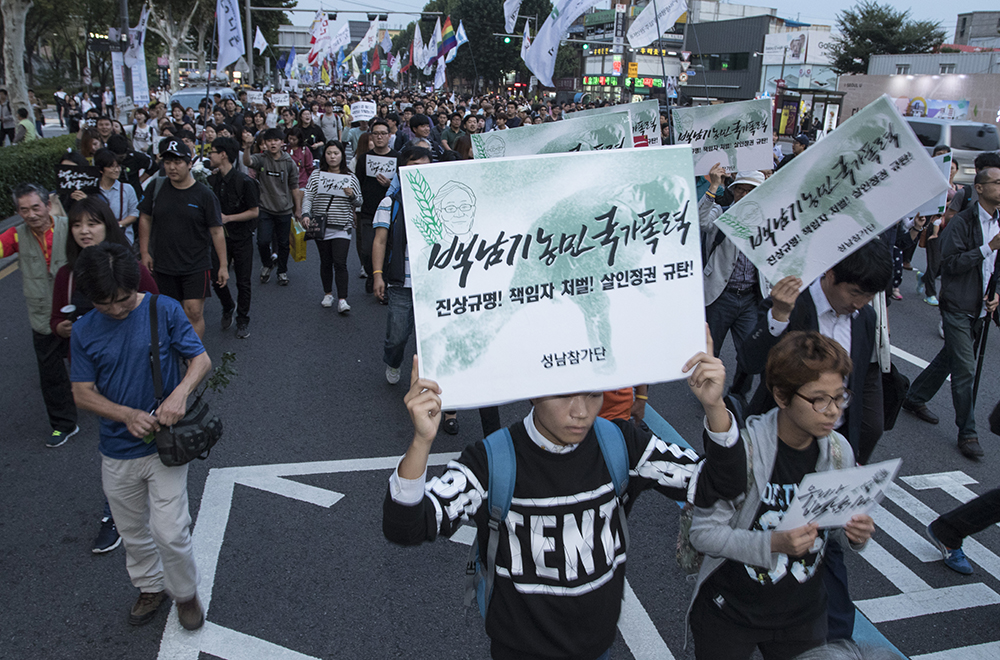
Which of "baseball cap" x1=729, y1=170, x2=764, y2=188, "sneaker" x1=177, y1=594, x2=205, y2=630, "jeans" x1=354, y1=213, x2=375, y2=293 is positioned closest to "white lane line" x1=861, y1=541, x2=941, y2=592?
"baseball cap" x1=729, y1=170, x2=764, y2=188

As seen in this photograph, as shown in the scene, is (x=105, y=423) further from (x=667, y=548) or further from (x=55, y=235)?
(x=667, y=548)

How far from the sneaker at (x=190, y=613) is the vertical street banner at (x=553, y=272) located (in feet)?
7.45

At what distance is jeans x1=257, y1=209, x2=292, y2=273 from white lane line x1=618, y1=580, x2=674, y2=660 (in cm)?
694

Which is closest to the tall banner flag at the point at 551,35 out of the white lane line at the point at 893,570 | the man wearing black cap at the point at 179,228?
the man wearing black cap at the point at 179,228

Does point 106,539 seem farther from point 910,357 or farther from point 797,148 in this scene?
point 797,148

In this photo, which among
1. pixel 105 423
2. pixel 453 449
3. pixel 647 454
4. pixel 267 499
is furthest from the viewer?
pixel 453 449

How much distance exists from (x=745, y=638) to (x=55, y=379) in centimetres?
→ 482

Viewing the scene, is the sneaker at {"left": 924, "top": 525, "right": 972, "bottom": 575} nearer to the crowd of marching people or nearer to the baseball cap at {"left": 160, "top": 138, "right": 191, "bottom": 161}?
the crowd of marching people

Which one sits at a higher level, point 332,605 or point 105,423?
point 105,423

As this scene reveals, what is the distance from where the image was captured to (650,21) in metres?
12.8

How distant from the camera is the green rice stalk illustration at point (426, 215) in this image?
1867mm

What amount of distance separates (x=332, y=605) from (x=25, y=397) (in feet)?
12.9

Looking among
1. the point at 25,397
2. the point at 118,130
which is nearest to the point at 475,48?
the point at 118,130

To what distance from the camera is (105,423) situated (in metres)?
3.27
